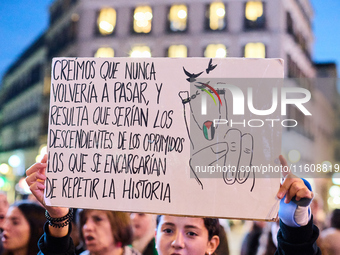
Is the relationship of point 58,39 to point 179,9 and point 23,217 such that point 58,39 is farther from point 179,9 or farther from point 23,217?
point 23,217

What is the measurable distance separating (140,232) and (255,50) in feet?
69.0

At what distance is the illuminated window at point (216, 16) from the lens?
24167mm

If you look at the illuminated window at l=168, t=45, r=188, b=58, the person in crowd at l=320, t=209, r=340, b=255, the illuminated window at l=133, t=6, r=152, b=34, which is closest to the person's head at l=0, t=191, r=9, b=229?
the person in crowd at l=320, t=209, r=340, b=255

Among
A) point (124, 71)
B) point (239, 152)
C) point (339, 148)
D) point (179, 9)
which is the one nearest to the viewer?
point (239, 152)

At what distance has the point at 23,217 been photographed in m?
3.32

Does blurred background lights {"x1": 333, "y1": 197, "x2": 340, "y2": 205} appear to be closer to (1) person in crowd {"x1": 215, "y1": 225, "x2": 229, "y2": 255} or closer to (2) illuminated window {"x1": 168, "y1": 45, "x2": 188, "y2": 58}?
(2) illuminated window {"x1": 168, "y1": 45, "x2": 188, "y2": 58}

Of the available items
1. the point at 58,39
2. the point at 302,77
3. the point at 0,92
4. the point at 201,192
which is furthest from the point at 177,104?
the point at 0,92

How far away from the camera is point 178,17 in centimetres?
2495

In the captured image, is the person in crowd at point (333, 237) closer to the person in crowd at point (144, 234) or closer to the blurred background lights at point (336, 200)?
the person in crowd at point (144, 234)

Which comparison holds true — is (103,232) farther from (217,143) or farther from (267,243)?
(267,243)

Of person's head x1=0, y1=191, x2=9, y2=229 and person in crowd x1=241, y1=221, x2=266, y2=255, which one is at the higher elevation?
person's head x1=0, y1=191, x2=9, y2=229

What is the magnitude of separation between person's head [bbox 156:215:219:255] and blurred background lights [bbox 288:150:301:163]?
73.6 ft

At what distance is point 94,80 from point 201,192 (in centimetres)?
92

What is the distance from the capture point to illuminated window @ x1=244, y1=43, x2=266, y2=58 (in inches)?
891
